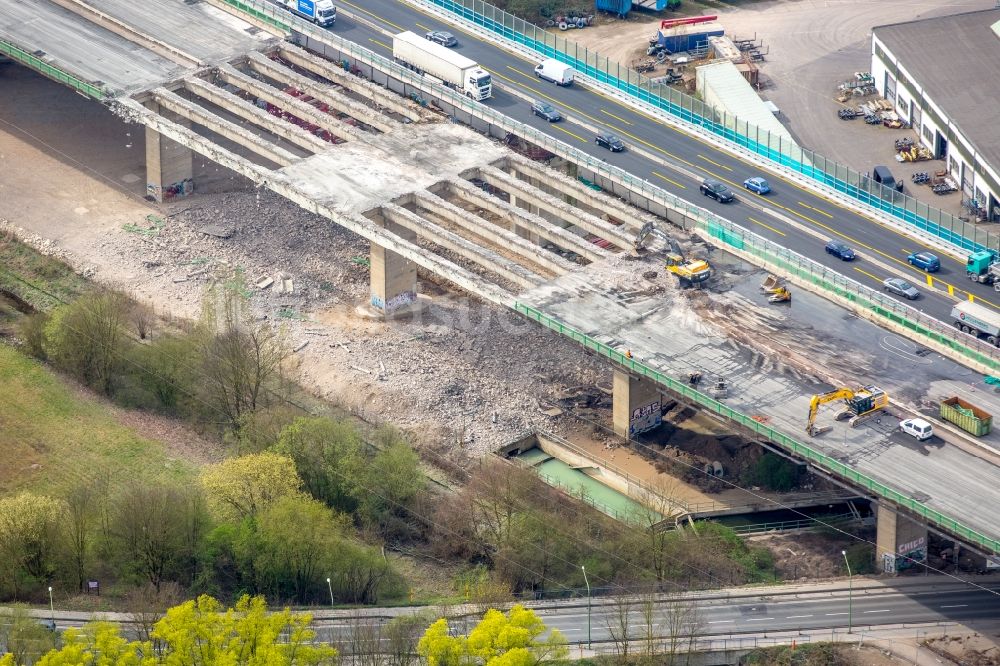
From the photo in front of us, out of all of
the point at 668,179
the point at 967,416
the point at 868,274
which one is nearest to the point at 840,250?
the point at 868,274

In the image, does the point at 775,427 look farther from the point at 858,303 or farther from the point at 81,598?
the point at 81,598

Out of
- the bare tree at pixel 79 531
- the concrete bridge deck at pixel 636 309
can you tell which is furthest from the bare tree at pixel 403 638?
the concrete bridge deck at pixel 636 309

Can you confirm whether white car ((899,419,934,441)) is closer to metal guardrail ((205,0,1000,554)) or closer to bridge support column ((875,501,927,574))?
bridge support column ((875,501,927,574))

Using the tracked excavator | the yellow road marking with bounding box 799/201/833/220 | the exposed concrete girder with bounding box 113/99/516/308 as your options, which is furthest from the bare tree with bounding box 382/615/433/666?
the yellow road marking with bounding box 799/201/833/220

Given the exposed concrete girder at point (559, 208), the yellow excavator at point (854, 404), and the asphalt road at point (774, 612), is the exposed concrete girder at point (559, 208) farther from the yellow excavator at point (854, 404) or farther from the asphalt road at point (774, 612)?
the asphalt road at point (774, 612)

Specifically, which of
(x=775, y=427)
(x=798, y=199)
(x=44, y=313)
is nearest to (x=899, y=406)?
(x=775, y=427)
